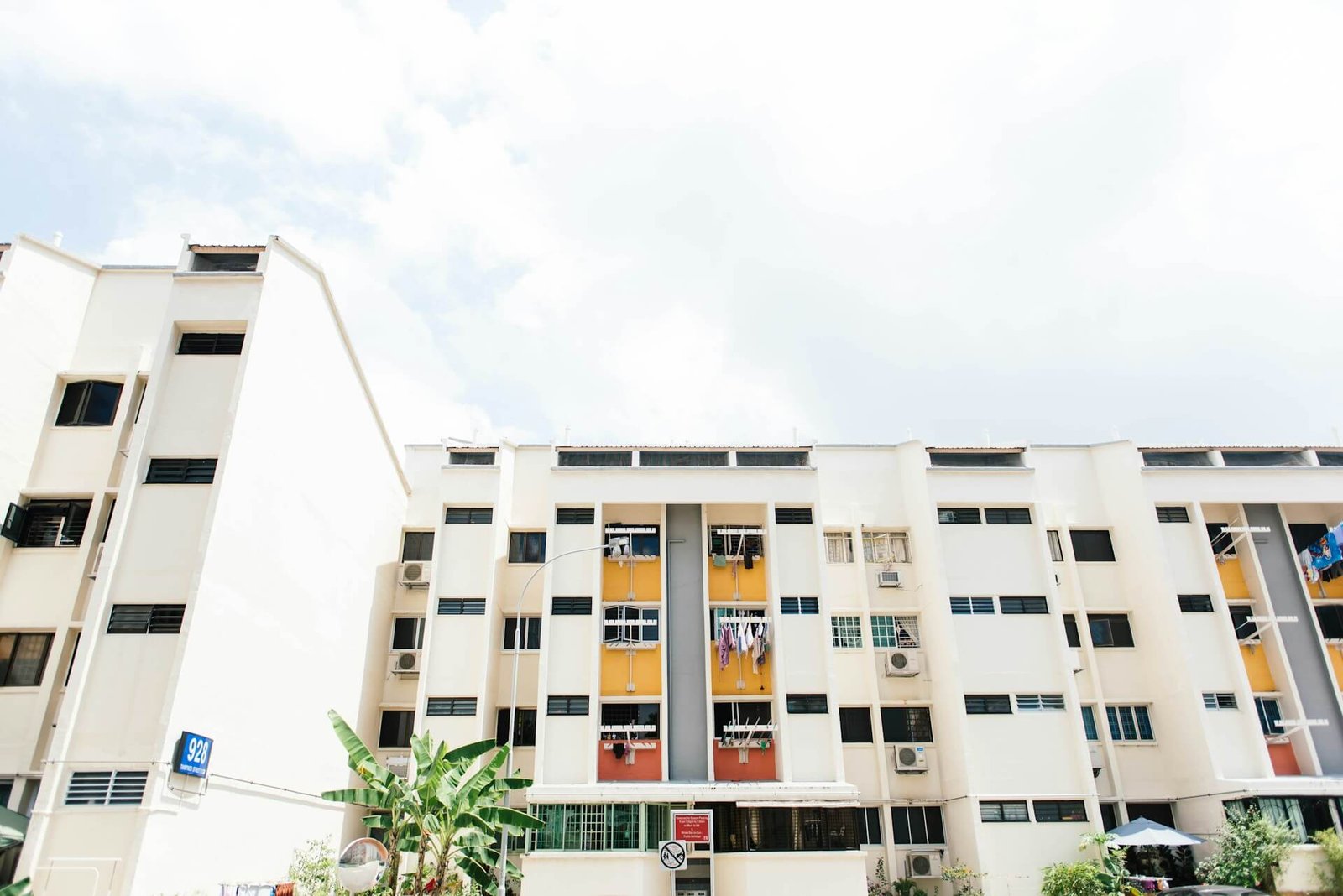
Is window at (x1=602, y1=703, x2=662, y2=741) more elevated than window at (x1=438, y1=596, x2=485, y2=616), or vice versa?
window at (x1=438, y1=596, x2=485, y2=616)

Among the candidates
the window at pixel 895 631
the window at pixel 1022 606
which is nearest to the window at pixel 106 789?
the window at pixel 895 631

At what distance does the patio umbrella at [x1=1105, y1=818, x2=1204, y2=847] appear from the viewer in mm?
24516

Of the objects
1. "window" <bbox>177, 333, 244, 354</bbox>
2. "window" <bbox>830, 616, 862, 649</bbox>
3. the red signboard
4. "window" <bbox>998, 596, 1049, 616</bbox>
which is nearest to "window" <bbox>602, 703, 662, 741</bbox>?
the red signboard

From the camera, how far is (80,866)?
54.6ft

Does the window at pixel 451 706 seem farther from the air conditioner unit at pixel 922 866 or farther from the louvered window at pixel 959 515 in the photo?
the louvered window at pixel 959 515

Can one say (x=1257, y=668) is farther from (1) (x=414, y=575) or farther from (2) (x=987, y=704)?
(1) (x=414, y=575)

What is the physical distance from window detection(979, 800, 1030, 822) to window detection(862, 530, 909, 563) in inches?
329

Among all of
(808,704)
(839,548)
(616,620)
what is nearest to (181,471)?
(616,620)

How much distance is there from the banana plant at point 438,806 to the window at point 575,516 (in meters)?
8.08

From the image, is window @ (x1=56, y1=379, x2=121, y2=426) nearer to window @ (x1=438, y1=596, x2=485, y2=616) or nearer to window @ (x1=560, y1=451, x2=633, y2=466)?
window @ (x1=438, y1=596, x2=485, y2=616)

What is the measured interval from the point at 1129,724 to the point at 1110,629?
3.19 metres

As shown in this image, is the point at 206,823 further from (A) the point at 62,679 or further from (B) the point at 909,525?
(B) the point at 909,525

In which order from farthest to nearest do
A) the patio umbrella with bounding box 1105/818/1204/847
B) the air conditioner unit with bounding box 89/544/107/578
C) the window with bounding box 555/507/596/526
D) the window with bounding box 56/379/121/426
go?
the window with bounding box 555/507/596/526
the patio umbrella with bounding box 1105/818/1204/847
the window with bounding box 56/379/121/426
the air conditioner unit with bounding box 89/544/107/578

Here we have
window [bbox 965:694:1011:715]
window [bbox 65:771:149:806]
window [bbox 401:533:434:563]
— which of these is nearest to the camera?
window [bbox 65:771:149:806]
